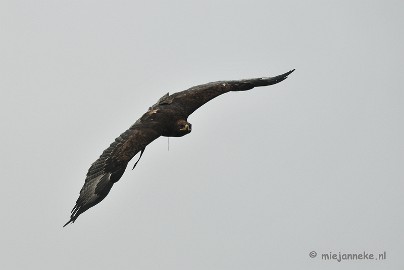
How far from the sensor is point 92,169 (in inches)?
1602

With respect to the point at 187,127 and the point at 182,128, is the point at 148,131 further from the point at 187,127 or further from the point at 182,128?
the point at 187,127

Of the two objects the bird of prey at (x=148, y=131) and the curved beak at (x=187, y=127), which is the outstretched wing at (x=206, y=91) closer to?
the bird of prey at (x=148, y=131)

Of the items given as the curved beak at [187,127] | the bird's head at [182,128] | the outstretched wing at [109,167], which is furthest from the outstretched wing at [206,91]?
the outstretched wing at [109,167]

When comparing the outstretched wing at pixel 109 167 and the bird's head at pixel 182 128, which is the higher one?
the bird's head at pixel 182 128

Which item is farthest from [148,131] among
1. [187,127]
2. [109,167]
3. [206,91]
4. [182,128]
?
[206,91]

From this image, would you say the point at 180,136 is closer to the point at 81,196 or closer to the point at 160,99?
the point at 160,99

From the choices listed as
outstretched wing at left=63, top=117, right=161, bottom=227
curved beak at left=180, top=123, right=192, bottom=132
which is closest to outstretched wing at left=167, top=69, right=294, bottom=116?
curved beak at left=180, top=123, right=192, bottom=132

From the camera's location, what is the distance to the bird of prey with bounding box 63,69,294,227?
4022cm

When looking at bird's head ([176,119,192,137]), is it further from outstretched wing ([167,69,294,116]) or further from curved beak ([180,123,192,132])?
outstretched wing ([167,69,294,116])

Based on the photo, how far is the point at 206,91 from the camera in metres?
45.3

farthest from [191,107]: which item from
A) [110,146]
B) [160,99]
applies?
[110,146]

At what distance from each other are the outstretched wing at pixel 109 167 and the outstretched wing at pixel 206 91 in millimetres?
3357

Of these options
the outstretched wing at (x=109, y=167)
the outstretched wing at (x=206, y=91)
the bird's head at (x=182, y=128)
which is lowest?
the outstretched wing at (x=109, y=167)

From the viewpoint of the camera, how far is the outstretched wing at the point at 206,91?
44688mm
